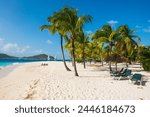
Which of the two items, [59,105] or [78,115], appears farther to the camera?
[59,105]

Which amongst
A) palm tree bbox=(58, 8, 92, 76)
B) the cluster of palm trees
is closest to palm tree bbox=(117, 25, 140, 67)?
the cluster of palm trees

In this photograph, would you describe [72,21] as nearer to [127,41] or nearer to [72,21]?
[72,21]

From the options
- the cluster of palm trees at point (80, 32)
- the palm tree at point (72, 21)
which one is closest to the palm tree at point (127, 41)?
the cluster of palm trees at point (80, 32)

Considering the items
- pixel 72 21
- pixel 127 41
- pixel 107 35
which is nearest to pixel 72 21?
pixel 72 21

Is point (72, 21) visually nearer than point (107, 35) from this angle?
Yes

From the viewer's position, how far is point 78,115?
820cm

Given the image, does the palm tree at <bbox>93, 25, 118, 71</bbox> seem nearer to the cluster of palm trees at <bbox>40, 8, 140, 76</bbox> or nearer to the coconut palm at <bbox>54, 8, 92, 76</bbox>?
the cluster of palm trees at <bbox>40, 8, 140, 76</bbox>

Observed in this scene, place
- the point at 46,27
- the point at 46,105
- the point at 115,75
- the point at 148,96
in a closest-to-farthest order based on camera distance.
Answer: the point at 46,105
the point at 148,96
the point at 115,75
the point at 46,27

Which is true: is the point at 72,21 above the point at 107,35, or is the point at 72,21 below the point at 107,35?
above

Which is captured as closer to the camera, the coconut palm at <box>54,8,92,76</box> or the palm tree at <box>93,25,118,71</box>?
the coconut palm at <box>54,8,92,76</box>

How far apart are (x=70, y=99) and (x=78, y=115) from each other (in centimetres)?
238

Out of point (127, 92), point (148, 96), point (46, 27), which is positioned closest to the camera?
point (148, 96)

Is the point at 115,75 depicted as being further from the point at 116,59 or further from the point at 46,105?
the point at 46,105

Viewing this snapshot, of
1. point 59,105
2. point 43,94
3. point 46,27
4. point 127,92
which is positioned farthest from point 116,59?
point 59,105
